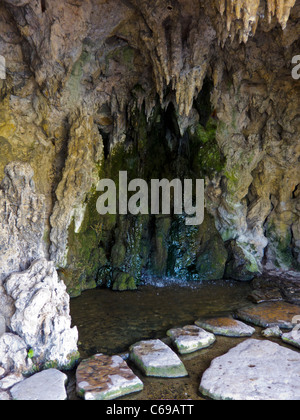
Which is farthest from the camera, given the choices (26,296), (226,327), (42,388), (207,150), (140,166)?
(140,166)

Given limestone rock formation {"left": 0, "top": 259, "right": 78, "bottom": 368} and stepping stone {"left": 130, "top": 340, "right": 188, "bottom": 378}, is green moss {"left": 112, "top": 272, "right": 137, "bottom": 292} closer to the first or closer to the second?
stepping stone {"left": 130, "top": 340, "right": 188, "bottom": 378}

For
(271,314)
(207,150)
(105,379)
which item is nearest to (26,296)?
(105,379)

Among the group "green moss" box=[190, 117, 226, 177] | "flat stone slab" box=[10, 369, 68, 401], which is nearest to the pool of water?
"flat stone slab" box=[10, 369, 68, 401]

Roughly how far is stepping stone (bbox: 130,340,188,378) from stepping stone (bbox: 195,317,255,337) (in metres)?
1.08

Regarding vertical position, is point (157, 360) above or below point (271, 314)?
below

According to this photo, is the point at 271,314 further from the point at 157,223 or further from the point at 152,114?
the point at 152,114

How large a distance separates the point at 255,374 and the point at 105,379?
6.20 ft

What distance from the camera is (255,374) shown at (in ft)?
14.0

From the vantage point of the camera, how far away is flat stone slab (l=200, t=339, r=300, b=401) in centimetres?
388

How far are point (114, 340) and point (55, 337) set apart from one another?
1.22 metres

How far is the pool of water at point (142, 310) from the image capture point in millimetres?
5578

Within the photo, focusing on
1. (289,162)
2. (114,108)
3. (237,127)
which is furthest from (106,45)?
(289,162)

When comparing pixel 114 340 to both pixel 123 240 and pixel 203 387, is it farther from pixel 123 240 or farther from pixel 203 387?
pixel 123 240

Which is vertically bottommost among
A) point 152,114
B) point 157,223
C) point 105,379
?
point 105,379
